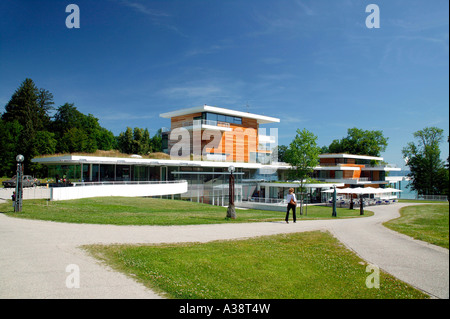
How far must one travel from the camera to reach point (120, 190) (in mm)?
28109

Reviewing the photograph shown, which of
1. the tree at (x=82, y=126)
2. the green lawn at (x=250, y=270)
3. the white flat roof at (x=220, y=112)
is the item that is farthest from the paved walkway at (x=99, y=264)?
the tree at (x=82, y=126)

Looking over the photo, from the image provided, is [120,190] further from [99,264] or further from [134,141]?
[134,141]

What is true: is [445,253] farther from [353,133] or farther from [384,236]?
[353,133]

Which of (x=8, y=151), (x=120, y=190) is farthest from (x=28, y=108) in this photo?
(x=120, y=190)

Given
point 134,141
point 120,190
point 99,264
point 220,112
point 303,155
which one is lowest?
point 99,264

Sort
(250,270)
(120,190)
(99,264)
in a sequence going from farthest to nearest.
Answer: (120,190)
(99,264)
(250,270)

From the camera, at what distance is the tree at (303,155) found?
112 feet

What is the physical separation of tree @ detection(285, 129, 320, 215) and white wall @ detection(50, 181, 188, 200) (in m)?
12.9

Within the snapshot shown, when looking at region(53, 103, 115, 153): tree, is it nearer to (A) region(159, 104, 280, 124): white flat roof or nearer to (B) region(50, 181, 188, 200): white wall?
(A) region(159, 104, 280, 124): white flat roof

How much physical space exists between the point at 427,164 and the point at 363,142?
26922 millimetres

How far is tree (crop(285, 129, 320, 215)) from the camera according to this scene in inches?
1339

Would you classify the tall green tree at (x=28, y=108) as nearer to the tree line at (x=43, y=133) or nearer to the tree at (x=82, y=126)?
the tree line at (x=43, y=133)

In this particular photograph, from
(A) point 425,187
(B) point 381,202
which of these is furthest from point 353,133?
(B) point 381,202
